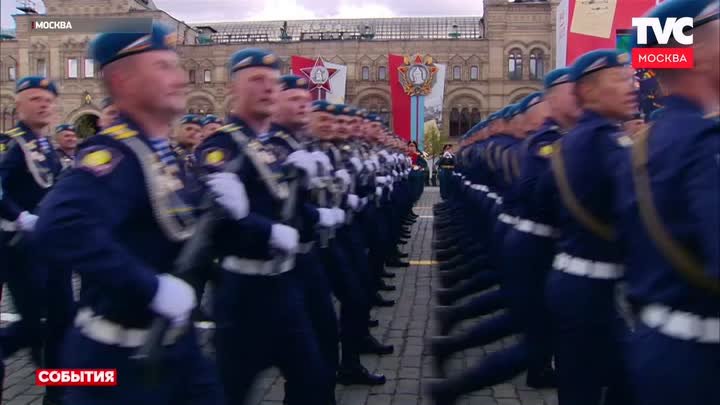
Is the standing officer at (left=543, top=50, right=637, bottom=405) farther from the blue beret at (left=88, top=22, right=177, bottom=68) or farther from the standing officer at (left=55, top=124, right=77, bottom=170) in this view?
the standing officer at (left=55, top=124, right=77, bottom=170)

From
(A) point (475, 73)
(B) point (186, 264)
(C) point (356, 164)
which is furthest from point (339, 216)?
(A) point (475, 73)

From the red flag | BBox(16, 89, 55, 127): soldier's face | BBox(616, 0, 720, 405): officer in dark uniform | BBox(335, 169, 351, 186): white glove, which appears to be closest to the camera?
BBox(616, 0, 720, 405): officer in dark uniform

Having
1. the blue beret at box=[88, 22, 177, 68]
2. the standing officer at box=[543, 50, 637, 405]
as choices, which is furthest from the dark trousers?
the blue beret at box=[88, 22, 177, 68]

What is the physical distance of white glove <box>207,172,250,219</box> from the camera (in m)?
3.13

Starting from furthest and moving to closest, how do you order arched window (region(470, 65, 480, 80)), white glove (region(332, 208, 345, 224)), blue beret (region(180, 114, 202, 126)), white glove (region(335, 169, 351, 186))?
arched window (region(470, 65, 480, 80)), blue beret (region(180, 114, 202, 126)), white glove (region(335, 169, 351, 186)), white glove (region(332, 208, 345, 224))

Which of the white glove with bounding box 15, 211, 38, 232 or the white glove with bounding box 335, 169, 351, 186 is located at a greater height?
the white glove with bounding box 335, 169, 351, 186

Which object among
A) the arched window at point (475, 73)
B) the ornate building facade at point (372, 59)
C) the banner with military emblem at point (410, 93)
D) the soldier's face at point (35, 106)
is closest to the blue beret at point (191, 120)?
the soldier's face at point (35, 106)

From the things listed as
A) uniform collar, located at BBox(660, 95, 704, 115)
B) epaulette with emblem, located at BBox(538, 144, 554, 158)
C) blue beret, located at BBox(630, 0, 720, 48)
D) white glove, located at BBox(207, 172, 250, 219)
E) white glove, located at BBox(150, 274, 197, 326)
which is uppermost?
blue beret, located at BBox(630, 0, 720, 48)

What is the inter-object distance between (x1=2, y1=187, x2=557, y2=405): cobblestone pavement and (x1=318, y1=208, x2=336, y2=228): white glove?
3.40 ft

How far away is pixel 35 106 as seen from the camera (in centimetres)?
576

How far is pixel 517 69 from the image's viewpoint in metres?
45.2

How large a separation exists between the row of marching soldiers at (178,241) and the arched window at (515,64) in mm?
40600

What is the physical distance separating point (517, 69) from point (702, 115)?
1750 inches

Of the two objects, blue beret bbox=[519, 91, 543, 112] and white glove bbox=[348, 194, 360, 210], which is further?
blue beret bbox=[519, 91, 543, 112]
